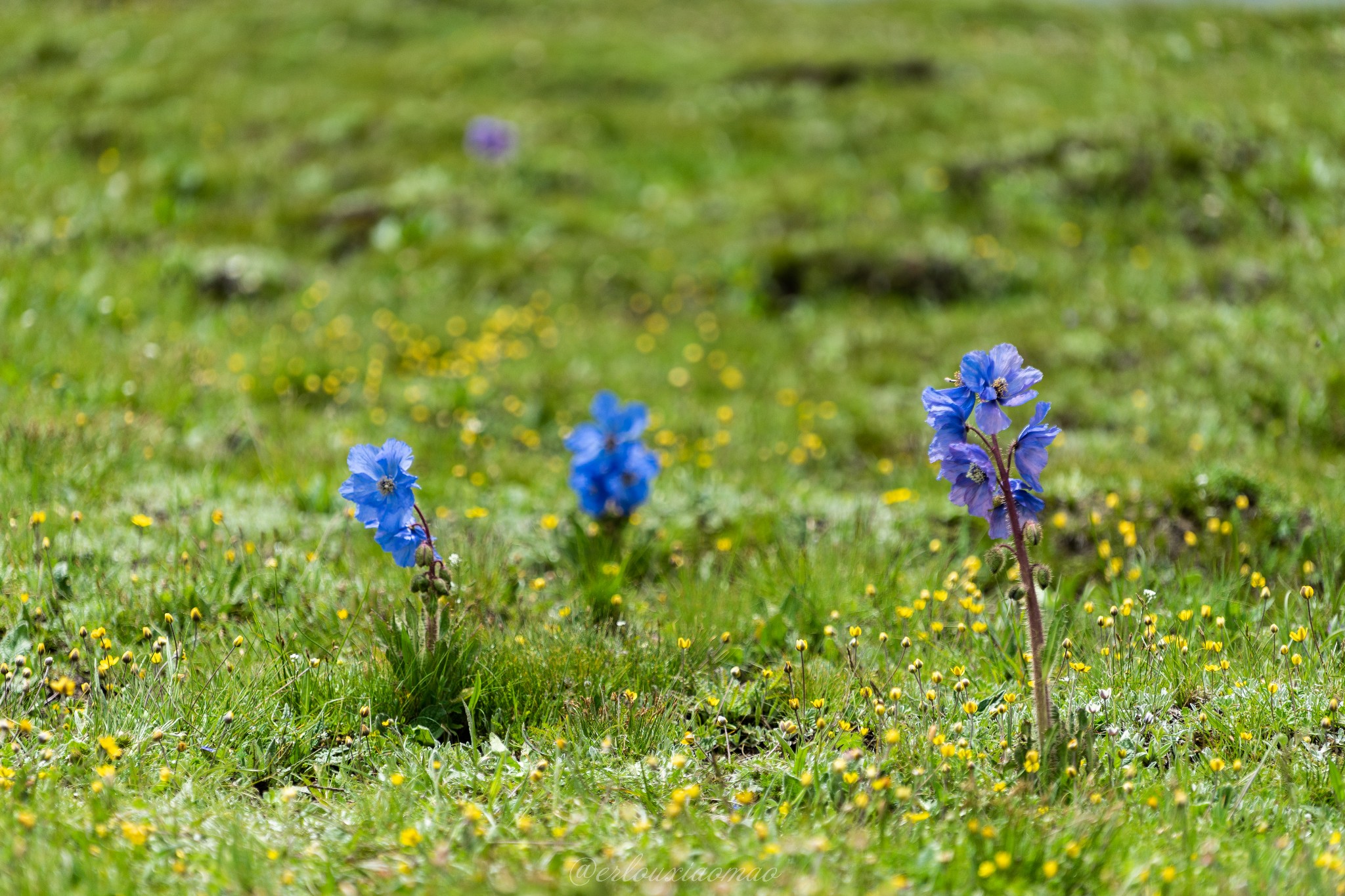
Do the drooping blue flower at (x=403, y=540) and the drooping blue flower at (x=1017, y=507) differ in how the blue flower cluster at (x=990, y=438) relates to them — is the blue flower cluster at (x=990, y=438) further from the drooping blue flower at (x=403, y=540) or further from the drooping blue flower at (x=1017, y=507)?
the drooping blue flower at (x=403, y=540)

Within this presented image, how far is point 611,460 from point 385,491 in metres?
1.72

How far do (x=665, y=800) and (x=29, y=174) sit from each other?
12.2 m

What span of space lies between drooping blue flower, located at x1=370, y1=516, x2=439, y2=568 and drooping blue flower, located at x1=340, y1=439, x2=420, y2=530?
0.11 feet

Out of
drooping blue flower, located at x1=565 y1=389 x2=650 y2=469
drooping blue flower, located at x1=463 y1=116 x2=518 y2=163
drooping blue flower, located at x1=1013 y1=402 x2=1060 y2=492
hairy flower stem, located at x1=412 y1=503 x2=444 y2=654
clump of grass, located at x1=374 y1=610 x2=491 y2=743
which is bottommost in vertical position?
clump of grass, located at x1=374 y1=610 x2=491 y2=743

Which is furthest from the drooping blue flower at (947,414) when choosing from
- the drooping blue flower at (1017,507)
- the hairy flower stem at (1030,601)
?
the drooping blue flower at (1017,507)

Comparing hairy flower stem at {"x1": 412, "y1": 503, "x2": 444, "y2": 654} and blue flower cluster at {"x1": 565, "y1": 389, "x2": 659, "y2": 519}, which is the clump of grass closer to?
hairy flower stem at {"x1": 412, "y1": 503, "x2": 444, "y2": 654}

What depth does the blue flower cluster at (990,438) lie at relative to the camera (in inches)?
131

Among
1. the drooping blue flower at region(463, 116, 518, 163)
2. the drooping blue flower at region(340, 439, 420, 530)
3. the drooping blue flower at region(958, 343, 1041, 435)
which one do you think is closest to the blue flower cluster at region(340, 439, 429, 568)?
the drooping blue flower at region(340, 439, 420, 530)

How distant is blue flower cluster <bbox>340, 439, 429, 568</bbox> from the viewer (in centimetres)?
381

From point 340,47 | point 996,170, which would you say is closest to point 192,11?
point 340,47

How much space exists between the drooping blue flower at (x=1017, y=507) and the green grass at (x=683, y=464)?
0.64m

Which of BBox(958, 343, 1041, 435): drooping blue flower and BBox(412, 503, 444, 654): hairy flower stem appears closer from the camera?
BBox(958, 343, 1041, 435): drooping blue flower

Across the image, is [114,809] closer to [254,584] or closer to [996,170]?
[254,584]

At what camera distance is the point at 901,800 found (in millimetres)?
3234
